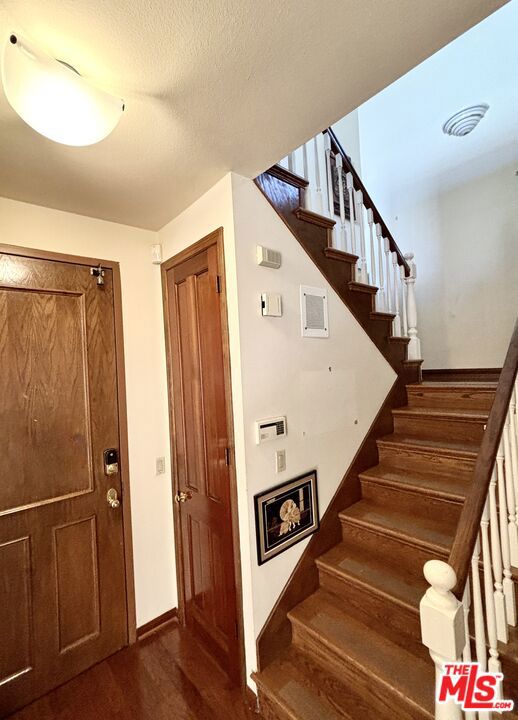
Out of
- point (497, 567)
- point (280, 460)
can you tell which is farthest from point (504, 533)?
point (280, 460)

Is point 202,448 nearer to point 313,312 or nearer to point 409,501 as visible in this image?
point 313,312

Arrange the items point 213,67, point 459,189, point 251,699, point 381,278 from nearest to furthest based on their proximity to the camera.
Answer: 1. point 213,67
2. point 251,699
3. point 381,278
4. point 459,189

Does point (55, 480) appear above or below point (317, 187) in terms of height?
below

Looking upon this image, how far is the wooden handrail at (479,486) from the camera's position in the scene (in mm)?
921

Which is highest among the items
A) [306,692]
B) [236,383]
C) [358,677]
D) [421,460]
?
[236,383]

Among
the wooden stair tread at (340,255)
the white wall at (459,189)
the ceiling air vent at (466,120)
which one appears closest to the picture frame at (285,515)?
the wooden stair tread at (340,255)

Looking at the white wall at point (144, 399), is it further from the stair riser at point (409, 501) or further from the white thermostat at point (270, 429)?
the stair riser at point (409, 501)

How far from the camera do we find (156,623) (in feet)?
6.45

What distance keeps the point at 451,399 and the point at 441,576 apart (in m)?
1.84

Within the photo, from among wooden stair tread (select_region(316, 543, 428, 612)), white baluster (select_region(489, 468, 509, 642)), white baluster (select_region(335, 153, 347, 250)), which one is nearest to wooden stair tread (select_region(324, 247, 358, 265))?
white baluster (select_region(335, 153, 347, 250))

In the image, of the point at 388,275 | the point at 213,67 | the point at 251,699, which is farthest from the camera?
the point at 388,275

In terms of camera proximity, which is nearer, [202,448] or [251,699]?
[251,699]

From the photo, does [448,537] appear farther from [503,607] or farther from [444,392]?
[444,392]

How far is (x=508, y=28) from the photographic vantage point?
2633mm
